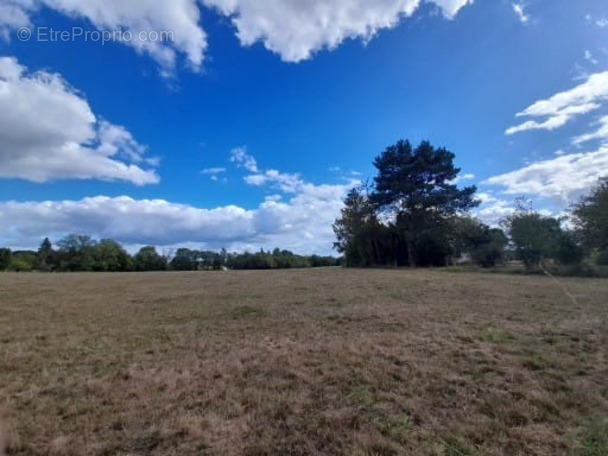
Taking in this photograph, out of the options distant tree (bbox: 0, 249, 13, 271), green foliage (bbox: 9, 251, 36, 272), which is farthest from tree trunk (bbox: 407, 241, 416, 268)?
distant tree (bbox: 0, 249, 13, 271)

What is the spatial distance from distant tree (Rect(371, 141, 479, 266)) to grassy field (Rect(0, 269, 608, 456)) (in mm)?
28867

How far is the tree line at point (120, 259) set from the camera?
80.5 metres

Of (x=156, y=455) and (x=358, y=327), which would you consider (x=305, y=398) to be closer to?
(x=156, y=455)

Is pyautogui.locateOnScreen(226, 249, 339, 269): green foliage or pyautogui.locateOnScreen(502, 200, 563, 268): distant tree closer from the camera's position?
pyautogui.locateOnScreen(502, 200, 563, 268): distant tree

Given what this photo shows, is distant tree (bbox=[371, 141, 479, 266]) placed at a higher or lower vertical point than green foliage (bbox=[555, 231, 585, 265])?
higher

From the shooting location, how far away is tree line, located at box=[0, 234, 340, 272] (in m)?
80.5

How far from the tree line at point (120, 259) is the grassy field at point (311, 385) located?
69695mm

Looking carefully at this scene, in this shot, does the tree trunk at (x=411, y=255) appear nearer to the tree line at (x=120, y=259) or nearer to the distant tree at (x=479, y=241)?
the distant tree at (x=479, y=241)

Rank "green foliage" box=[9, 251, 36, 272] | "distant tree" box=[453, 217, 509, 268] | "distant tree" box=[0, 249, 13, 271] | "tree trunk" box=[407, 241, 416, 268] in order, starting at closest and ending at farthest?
"distant tree" box=[453, 217, 509, 268] < "tree trunk" box=[407, 241, 416, 268] < "distant tree" box=[0, 249, 13, 271] < "green foliage" box=[9, 251, 36, 272]

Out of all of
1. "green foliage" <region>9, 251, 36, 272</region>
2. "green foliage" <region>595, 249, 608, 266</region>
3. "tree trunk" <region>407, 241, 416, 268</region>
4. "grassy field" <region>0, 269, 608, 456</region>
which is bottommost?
"grassy field" <region>0, 269, 608, 456</region>

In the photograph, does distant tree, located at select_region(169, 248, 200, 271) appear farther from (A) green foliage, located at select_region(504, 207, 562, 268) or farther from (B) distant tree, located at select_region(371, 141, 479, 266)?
(A) green foliage, located at select_region(504, 207, 562, 268)

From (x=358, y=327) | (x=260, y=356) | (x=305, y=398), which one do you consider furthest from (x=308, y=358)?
(x=358, y=327)

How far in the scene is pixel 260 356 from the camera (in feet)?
21.3

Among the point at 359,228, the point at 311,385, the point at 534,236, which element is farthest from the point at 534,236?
the point at 311,385
